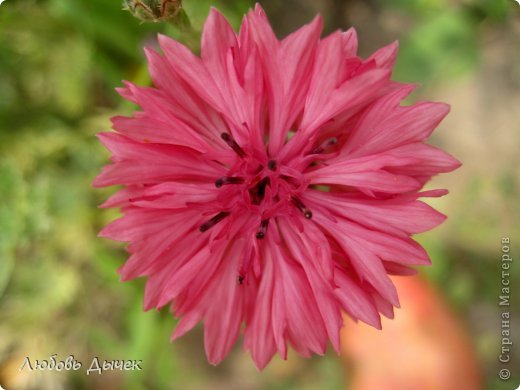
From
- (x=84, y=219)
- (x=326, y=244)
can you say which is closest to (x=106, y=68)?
(x=84, y=219)

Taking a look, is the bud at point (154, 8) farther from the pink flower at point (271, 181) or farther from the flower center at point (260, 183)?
the flower center at point (260, 183)

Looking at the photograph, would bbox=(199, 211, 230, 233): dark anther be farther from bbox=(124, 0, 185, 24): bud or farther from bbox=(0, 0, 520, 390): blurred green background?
bbox=(0, 0, 520, 390): blurred green background

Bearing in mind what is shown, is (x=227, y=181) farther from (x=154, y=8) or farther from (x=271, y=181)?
(x=154, y=8)

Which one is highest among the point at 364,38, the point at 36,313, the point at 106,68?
the point at 364,38

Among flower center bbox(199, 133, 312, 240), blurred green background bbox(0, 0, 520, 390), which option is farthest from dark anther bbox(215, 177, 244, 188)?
blurred green background bbox(0, 0, 520, 390)

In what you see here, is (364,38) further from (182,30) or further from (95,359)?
(95,359)

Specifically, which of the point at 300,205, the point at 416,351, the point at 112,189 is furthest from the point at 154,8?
the point at 416,351
